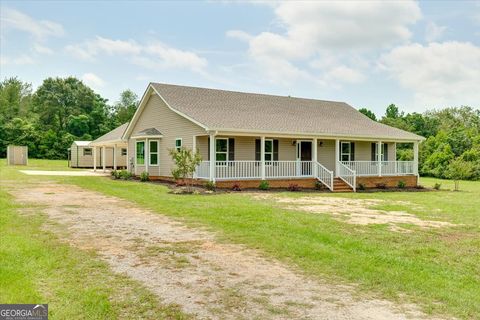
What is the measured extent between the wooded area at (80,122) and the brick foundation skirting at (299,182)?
39.2ft

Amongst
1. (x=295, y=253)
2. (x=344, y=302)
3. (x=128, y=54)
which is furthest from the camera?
(x=128, y=54)

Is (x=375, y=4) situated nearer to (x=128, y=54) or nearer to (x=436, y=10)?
(x=436, y=10)

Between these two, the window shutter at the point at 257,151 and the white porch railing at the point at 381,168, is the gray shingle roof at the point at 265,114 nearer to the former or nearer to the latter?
the window shutter at the point at 257,151

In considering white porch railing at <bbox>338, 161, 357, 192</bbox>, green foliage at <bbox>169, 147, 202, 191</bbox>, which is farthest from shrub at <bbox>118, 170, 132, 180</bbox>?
white porch railing at <bbox>338, 161, 357, 192</bbox>

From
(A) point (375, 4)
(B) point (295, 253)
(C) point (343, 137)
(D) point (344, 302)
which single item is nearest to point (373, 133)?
(C) point (343, 137)

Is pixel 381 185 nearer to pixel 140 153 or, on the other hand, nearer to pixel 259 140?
pixel 259 140

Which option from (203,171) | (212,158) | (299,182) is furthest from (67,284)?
(299,182)

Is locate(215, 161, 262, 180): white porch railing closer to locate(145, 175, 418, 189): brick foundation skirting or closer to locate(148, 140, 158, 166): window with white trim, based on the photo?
locate(145, 175, 418, 189): brick foundation skirting

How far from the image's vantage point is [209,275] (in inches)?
224

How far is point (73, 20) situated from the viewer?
2069 centimetres

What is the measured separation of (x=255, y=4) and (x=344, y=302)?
1629cm

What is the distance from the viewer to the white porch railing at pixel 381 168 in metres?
23.8

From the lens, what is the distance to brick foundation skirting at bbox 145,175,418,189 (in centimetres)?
1919

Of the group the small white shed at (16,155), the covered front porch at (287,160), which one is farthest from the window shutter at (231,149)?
the small white shed at (16,155)
